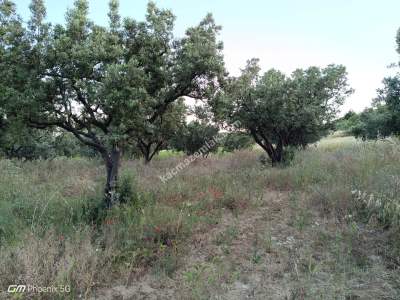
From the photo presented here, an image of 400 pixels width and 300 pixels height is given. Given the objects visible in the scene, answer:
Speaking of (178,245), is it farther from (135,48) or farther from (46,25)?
(46,25)

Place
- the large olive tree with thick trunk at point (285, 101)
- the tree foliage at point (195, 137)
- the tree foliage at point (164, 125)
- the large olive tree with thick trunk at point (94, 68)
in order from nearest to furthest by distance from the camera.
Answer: the large olive tree with thick trunk at point (94, 68) < the tree foliage at point (164, 125) < the large olive tree with thick trunk at point (285, 101) < the tree foliage at point (195, 137)

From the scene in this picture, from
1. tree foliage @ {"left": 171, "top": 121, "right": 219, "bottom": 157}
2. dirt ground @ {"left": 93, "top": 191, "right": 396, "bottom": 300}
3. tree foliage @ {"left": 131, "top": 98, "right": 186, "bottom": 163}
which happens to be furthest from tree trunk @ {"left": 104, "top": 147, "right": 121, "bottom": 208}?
tree foliage @ {"left": 171, "top": 121, "right": 219, "bottom": 157}

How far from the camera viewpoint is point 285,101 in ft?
40.7

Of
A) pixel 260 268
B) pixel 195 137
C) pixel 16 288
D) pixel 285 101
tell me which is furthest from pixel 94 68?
pixel 195 137

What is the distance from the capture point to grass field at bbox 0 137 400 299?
11.6 ft

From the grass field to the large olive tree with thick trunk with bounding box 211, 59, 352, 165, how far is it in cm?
556

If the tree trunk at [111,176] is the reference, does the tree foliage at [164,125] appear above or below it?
above

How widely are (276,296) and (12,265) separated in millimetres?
3704

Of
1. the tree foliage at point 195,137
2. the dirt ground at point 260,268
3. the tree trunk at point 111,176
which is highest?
the tree foliage at point 195,137

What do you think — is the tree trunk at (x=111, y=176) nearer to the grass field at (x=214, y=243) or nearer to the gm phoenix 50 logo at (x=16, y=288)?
the grass field at (x=214, y=243)

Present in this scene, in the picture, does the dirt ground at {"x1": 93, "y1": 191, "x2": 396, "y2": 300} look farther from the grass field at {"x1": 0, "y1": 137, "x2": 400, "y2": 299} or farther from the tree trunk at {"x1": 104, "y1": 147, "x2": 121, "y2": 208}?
the tree trunk at {"x1": 104, "y1": 147, "x2": 121, "y2": 208}

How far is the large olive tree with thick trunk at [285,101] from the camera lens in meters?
12.4

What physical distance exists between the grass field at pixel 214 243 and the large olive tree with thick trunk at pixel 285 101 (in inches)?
219

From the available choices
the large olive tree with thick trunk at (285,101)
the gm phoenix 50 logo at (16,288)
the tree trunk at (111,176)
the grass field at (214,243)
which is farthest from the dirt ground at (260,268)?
the large olive tree with thick trunk at (285,101)
